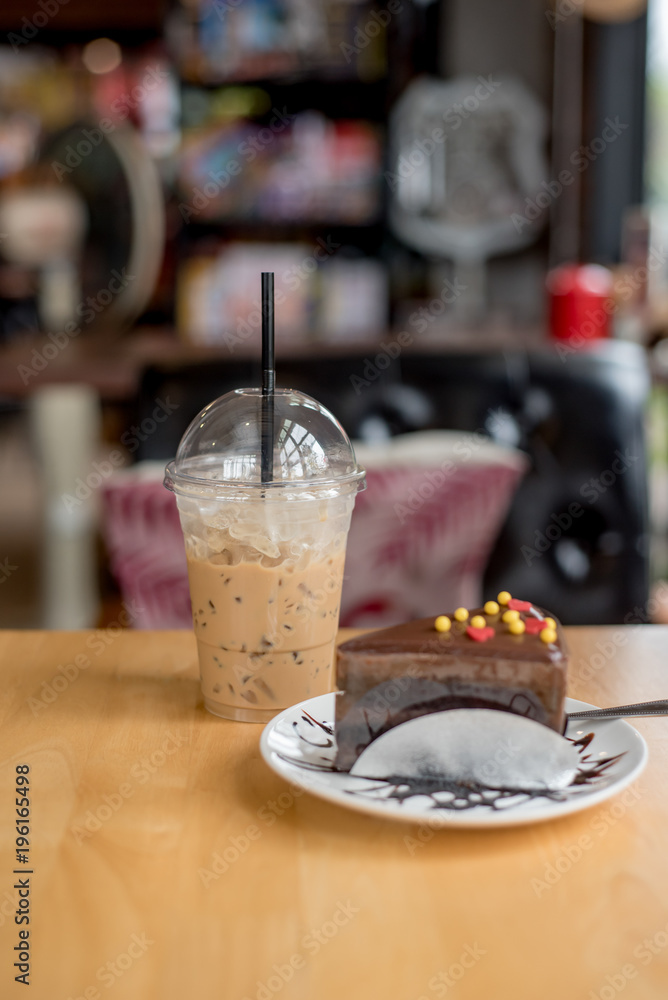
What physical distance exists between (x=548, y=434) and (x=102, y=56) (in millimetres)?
3072

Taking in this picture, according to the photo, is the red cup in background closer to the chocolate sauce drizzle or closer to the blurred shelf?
the blurred shelf

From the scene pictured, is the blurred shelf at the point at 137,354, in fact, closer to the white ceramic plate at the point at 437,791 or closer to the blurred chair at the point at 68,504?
the blurred chair at the point at 68,504

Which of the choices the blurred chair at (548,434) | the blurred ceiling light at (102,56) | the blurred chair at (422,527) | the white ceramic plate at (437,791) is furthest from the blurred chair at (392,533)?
the blurred ceiling light at (102,56)

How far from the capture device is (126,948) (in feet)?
1.64

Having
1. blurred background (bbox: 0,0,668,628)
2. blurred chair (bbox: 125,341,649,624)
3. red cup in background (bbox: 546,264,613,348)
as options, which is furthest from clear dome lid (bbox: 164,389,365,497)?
red cup in background (bbox: 546,264,613,348)

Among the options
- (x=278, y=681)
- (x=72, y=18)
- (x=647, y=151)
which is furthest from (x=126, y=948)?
(x=72, y=18)

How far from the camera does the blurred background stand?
2.82 m

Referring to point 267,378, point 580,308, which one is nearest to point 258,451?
point 267,378

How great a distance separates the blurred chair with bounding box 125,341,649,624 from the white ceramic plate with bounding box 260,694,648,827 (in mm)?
1111

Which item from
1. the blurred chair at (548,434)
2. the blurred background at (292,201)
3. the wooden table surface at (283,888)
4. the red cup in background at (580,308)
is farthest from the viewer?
the blurred background at (292,201)

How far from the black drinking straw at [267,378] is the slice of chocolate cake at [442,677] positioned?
6.5 inches

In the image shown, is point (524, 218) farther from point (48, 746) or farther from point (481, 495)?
point (48, 746)

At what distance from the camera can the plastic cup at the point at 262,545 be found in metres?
0.75

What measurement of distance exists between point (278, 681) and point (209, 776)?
110 millimetres
